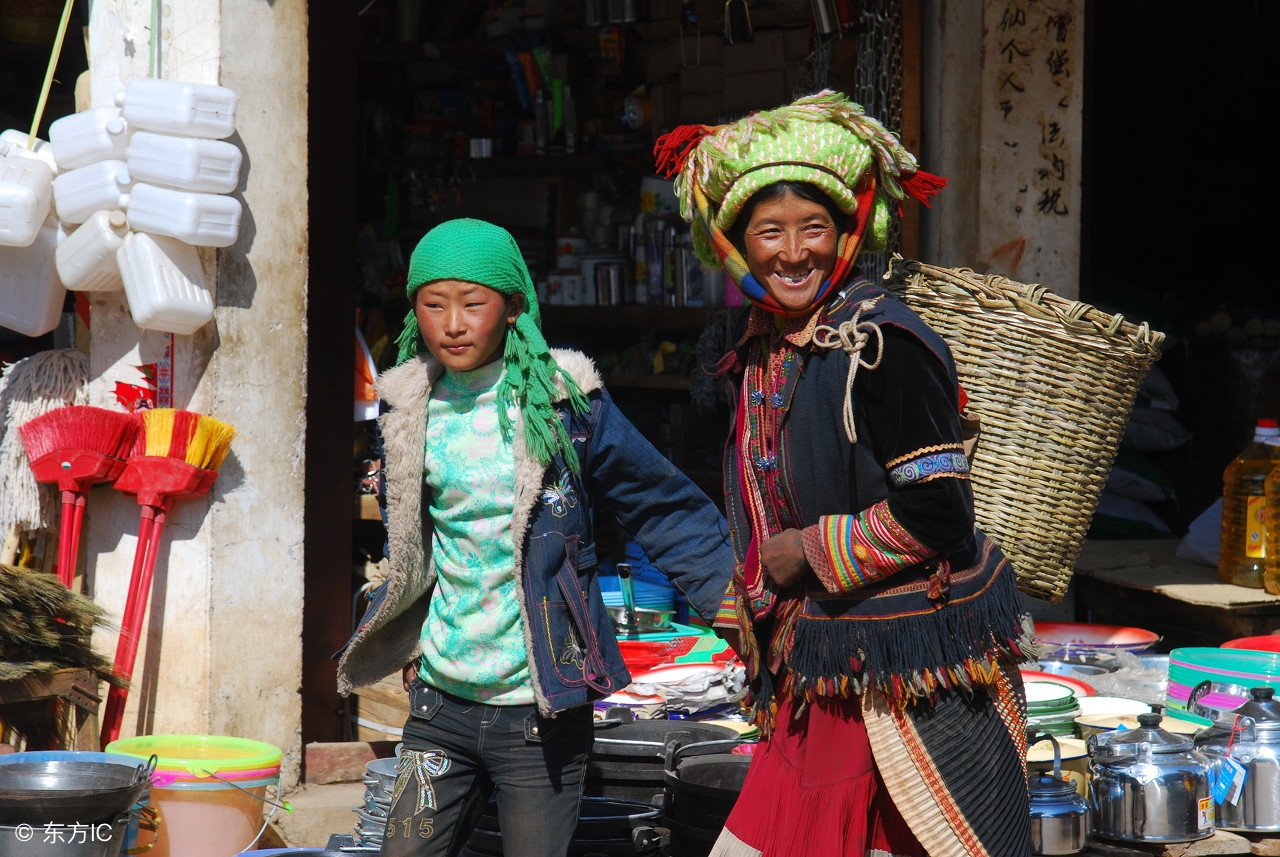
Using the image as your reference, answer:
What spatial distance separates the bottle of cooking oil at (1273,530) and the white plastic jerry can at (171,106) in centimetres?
355

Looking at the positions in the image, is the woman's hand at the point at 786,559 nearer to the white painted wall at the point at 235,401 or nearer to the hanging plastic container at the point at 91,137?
the white painted wall at the point at 235,401

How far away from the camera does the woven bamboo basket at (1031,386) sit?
3234 millimetres

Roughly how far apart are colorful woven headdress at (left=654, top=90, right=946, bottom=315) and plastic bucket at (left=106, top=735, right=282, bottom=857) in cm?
187

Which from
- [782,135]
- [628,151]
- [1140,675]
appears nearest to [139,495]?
[782,135]

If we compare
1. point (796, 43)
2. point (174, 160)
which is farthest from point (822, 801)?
point (796, 43)

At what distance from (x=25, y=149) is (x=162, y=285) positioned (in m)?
0.61

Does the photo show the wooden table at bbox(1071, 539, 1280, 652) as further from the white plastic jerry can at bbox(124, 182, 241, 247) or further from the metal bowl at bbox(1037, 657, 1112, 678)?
the white plastic jerry can at bbox(124, 182, 241, 247)

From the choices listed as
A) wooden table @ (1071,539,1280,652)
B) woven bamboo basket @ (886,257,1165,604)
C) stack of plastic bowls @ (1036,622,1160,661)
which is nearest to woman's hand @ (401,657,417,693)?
woven bamboo basket @ (886,257,1165,604)

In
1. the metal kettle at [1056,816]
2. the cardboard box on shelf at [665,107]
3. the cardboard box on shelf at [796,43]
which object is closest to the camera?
the metal kettle at [1056,816]

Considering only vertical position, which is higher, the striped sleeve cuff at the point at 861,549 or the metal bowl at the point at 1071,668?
the striped sleeve cuff at the point at 861,549

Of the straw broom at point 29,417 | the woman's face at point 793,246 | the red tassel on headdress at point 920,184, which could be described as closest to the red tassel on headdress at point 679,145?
the woman's face at point 793,246

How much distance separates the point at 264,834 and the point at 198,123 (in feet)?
6.40

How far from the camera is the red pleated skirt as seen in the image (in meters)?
2.08

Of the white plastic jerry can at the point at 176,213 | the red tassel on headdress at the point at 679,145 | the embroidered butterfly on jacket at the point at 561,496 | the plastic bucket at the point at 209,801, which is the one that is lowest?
the plastic bucket at the point at 209,801
